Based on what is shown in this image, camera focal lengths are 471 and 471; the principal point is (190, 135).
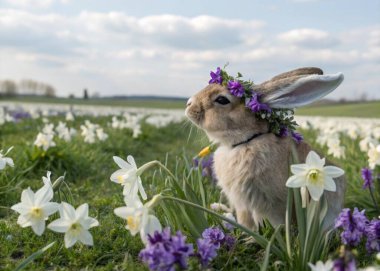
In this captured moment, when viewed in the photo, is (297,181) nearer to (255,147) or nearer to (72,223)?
(255,147)

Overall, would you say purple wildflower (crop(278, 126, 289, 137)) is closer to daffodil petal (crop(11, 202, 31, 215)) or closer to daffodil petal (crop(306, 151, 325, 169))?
daffodil petal (crop(306, 151, 325, 169))

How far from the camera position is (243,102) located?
155 inches

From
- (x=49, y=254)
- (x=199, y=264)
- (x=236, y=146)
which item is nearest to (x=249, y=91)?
(x=236, y=146)

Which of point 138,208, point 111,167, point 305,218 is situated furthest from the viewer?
point 111,167

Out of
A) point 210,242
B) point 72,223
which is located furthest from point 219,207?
point 72,223

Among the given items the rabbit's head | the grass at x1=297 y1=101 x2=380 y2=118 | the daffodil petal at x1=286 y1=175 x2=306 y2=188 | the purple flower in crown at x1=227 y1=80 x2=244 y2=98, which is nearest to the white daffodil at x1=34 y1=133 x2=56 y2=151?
the rabbit's head

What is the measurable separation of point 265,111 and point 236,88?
306 millimetres

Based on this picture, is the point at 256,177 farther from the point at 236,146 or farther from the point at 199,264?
the point at 199,264

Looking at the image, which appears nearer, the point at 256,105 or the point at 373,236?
the point at 373,236

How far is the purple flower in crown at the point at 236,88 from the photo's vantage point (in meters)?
3.82

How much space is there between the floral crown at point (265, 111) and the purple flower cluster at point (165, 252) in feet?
5.12

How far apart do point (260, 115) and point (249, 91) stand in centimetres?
22

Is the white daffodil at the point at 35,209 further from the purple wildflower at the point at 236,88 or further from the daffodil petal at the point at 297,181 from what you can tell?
the purple wildflower at the point at 236,88

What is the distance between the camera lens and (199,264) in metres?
2.90
